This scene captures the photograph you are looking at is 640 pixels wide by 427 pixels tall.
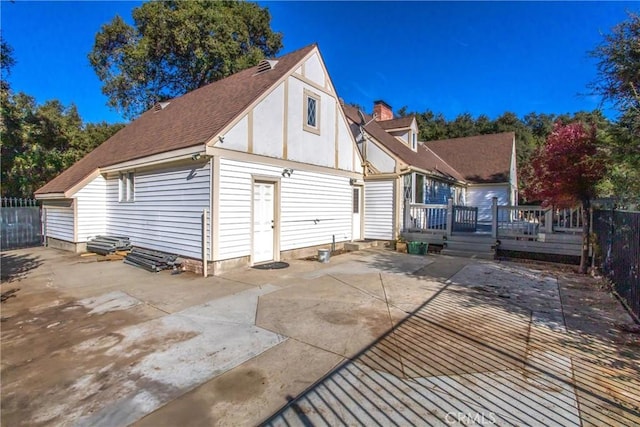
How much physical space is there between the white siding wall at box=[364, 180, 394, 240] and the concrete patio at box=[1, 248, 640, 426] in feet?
19.9

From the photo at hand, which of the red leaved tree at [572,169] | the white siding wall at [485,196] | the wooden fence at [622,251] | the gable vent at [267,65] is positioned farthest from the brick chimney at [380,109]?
the wooden fence at [622,251]

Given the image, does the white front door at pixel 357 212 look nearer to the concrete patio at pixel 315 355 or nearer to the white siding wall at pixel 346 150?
the white siding wall at pixel 346 150

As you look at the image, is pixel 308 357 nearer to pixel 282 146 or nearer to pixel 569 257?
pixel 282 146

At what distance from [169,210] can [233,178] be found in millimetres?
2315

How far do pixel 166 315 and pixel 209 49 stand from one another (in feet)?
63.8

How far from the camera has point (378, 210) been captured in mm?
12945

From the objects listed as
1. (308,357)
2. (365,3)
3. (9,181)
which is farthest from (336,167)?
(9,181)

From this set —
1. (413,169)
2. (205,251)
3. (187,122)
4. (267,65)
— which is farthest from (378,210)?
(187,122)

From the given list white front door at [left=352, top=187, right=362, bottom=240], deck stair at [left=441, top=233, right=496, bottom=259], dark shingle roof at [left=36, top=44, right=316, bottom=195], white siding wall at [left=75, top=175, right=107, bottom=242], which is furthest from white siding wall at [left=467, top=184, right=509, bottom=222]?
white siding wall at [left=75, top=175, right=107, bottom=242]

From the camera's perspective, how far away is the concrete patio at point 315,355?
8.47 feet

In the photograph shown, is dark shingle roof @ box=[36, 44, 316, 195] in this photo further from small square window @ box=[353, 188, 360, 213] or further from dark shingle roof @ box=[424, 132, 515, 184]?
dark shingle roof @ box=[424, 132, 515, 184]

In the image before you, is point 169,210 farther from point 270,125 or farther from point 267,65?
point 267,65

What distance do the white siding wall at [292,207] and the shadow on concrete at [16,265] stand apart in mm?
5090

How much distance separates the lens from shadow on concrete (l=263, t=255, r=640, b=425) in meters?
2.50
